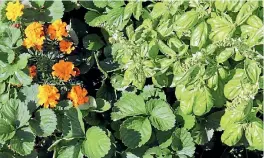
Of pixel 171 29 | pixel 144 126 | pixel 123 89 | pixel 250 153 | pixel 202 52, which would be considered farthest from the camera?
pixel 250 153

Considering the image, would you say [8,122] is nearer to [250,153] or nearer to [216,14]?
[216,14]

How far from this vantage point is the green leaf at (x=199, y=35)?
5.98 feet

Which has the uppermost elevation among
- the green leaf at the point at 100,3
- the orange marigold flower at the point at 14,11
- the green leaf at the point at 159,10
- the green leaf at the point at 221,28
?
the green leaf at the point at 221,28

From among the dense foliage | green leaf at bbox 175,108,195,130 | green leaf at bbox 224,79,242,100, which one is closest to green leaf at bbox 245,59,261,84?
the dense foliage

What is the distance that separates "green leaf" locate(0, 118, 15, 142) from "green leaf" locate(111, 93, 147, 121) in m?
0.44

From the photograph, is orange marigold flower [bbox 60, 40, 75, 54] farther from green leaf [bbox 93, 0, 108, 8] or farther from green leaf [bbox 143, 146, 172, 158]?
green leaf [bbox 143, 146, 172, 158]

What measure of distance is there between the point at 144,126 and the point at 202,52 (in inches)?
19.3

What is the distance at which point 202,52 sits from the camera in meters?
1.81

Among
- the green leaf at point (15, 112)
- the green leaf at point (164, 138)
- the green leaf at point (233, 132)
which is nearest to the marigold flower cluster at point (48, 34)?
the green leaf at point (15, 112)

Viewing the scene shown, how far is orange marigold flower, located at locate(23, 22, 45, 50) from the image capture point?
7.15 feet

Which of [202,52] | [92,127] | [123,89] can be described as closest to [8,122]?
[92,127]

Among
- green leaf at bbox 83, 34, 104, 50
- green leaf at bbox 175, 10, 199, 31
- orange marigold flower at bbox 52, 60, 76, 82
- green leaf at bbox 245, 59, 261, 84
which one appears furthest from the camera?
green leaf at bbox 83, 34, 104, 50

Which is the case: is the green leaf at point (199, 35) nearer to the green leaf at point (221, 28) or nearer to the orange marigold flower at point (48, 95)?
the green leaf at point (221, 28)

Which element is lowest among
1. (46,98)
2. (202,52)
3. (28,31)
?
(46,98)
